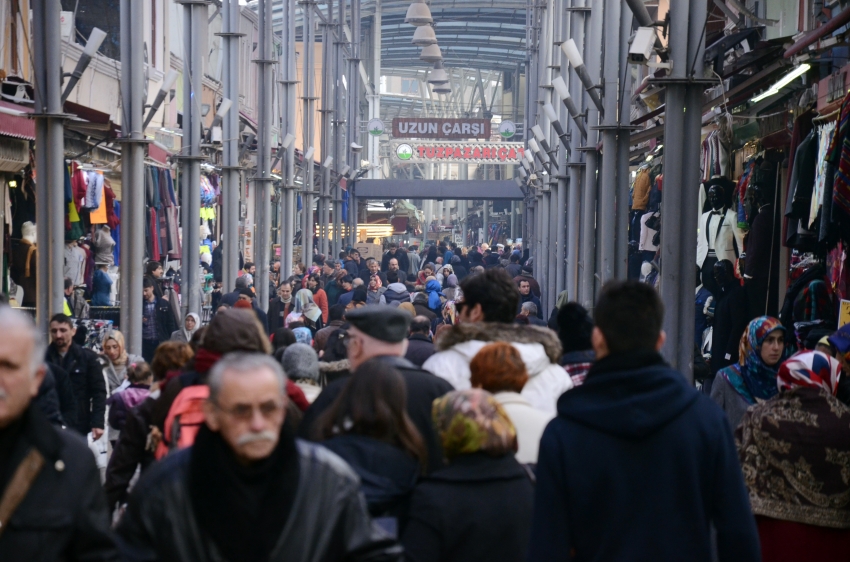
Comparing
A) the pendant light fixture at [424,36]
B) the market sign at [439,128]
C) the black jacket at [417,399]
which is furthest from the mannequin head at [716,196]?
the market sign at [439,128]

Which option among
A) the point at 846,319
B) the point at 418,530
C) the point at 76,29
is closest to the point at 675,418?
the point at 418,530

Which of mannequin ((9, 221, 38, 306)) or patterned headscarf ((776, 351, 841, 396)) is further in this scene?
mannequin ((9, 221, 38, 306))

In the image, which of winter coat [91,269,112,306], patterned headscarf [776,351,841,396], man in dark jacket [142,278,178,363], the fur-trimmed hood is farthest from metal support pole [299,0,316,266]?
patterned headscarf [776,351,841,396]

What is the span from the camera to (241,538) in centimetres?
294

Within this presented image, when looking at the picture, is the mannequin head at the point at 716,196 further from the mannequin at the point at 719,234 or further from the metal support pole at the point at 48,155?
the metal support pole at the point at 48,155

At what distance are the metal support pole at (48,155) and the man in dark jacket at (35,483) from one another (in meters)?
7.62

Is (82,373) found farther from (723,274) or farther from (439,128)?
(439,128)

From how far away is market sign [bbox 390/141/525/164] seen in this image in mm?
44969

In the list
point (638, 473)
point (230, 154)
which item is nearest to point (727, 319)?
point (638, 473)

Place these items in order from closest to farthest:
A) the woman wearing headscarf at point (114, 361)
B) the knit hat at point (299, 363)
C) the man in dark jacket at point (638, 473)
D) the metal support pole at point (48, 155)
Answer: the man in dark jacket at point (638, 473) < the knit hat at point (299, 363) < the woman wearing headscarf at point (114, 361) < the metal support pole at point (48, 155)

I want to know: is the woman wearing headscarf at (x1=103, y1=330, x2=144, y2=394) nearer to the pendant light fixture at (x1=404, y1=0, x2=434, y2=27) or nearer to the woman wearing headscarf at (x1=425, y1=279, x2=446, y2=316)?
the woman wearing headscarf at (x1=425, y1=279, x2=446, y2=316)

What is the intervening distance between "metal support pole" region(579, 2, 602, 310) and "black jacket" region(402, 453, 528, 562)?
10.5m

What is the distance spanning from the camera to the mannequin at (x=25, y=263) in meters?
13.9

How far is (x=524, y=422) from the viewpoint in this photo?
4711 millimetres
